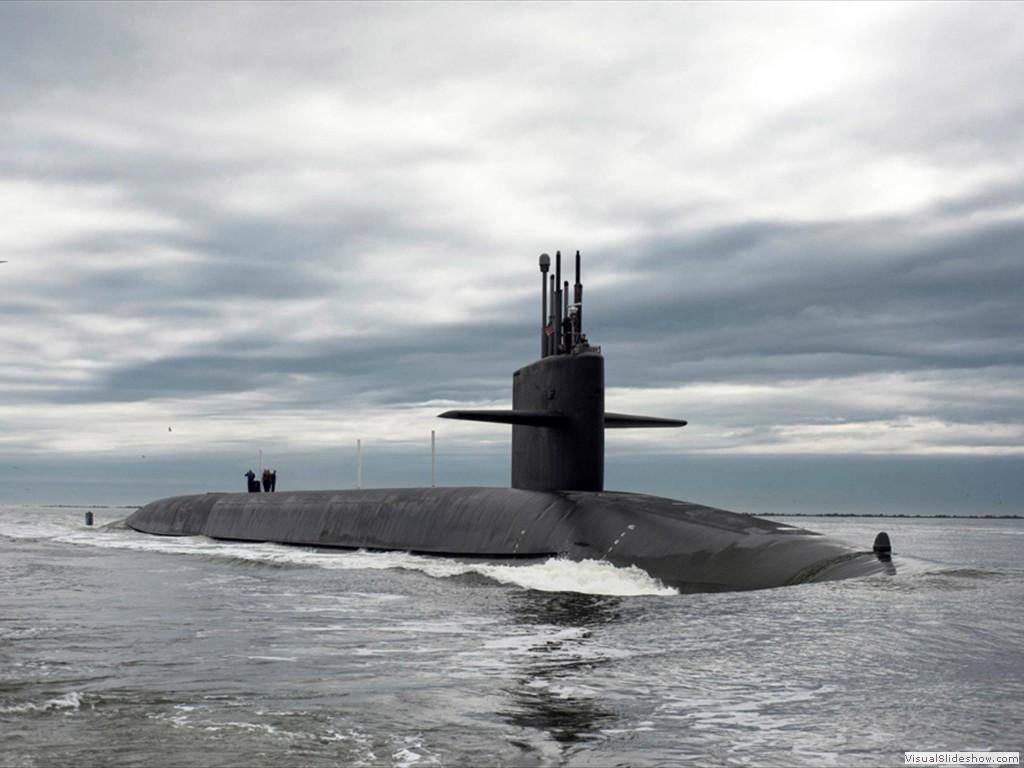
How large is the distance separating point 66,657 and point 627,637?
15.8 ft

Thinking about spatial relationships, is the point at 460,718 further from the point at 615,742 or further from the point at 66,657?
the point at 66,657

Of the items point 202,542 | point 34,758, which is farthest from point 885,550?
point 202,542

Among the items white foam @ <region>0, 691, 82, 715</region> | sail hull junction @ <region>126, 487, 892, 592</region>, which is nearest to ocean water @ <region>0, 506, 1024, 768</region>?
white foam @ <region>0, 691, 82, 715</region>

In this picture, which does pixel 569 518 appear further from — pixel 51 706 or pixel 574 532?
pixel 51 706

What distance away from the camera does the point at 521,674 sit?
7.77 meters

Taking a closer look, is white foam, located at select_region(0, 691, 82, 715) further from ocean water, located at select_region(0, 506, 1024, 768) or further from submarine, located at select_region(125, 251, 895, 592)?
submarine, located at select_region(125, 251, 895, 592)

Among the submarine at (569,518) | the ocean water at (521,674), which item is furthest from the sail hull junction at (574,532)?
the ocean water at (521,674)

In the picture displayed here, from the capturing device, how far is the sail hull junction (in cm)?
1319

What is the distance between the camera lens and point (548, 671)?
25.9 ft

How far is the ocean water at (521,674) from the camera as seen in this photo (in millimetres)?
5641

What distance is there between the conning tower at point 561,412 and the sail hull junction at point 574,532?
50 cm

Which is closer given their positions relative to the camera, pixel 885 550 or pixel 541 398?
pixel 885 550

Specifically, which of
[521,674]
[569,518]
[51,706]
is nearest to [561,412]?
[569,518]

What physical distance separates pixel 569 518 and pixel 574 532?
54cm
